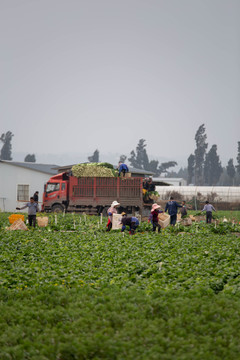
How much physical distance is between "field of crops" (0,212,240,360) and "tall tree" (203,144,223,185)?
94.9 metres

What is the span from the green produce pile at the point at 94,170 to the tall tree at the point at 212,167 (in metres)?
81.1

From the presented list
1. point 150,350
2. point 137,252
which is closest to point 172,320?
point 150,350

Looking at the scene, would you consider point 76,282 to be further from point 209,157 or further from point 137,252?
point 209,157

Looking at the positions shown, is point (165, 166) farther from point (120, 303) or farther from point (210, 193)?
point (120, 303)

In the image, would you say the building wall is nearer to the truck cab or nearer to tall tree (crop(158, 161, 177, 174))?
the truck cab

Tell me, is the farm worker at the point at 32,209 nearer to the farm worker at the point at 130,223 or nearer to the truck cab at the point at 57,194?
the farm worker at the point at 130,223

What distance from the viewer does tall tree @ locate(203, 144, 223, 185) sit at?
346 feet

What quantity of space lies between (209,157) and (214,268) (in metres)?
98.2

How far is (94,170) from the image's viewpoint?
25.8 metres

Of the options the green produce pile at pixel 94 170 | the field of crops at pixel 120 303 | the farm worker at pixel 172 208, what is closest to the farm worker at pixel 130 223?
the farm worker at pixel 172 208

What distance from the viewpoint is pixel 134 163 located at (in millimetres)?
119812

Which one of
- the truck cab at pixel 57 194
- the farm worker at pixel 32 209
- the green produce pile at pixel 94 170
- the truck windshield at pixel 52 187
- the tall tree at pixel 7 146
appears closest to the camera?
the farm worker at pixel 32 209

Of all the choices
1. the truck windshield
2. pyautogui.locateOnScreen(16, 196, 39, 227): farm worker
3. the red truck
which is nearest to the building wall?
the truck windshield

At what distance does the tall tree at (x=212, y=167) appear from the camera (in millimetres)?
105481
